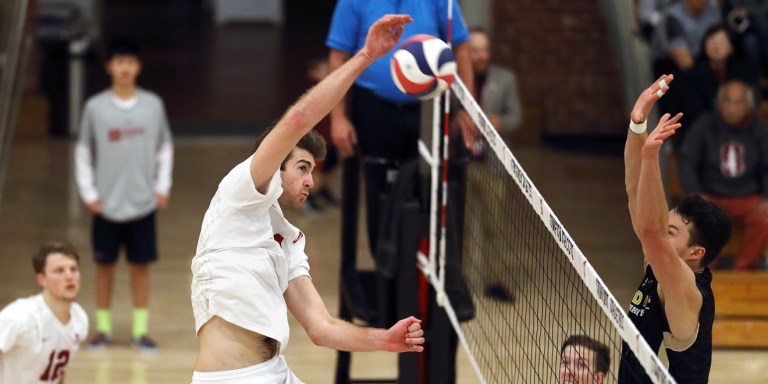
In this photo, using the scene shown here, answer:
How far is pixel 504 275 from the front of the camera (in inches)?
387

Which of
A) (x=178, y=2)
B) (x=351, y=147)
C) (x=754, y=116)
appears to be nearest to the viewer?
(x=351, y=147)

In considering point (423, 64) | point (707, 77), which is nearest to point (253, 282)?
point (423, 64)

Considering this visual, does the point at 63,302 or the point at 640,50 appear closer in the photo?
the point at 63,302

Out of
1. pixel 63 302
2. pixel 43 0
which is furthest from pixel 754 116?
pixel 43 0

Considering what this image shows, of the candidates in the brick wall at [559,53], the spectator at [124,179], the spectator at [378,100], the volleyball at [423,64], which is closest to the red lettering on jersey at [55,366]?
the spectator at [378,100]

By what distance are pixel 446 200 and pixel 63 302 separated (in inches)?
77.7

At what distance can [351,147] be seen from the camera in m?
7.11

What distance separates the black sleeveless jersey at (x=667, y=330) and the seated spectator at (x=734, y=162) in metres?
4.56

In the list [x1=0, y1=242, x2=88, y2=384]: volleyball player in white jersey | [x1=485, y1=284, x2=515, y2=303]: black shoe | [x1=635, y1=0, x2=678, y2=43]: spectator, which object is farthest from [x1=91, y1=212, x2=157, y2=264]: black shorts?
[x1=635, y1=0, x2=678, y2=43]: spectator

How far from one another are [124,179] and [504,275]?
2.92 m

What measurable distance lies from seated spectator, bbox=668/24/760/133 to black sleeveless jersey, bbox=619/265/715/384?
17.0ft

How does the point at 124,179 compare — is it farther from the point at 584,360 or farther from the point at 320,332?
the point at 584,360

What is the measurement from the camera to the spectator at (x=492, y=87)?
9.96 metres

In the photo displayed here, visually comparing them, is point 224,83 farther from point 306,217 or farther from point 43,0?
point 306,217
